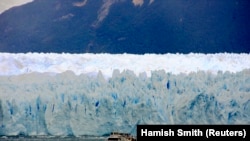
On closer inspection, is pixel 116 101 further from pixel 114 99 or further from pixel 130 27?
pixel 130 27

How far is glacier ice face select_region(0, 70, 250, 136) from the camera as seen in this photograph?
17.4 ft

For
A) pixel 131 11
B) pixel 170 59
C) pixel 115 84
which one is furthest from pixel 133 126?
pixel 131 11

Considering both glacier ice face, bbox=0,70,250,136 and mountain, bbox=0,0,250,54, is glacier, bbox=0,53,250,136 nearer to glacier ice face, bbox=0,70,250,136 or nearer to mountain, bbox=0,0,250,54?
glacier ice face, bbox=0,70,250,136

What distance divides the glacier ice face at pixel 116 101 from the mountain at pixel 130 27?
1.38 feet

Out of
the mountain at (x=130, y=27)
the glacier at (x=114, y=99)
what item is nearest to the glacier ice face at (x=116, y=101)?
the glacier at (x=114, y=99)

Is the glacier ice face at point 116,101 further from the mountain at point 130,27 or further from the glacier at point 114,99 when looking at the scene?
the mountain at point 130,27

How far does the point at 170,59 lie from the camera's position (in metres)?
5.69

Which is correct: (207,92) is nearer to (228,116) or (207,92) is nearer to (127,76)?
(228,116)

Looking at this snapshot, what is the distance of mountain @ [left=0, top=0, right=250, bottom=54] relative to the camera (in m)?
5.68

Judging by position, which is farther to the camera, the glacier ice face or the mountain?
the mountain

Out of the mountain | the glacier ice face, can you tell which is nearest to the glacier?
the glacier ice face

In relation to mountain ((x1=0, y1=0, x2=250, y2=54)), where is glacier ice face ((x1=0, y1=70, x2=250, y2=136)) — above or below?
below

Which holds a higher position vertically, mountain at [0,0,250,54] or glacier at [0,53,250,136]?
mountain at [0,0,250,54]

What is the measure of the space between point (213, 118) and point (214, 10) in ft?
3.36
